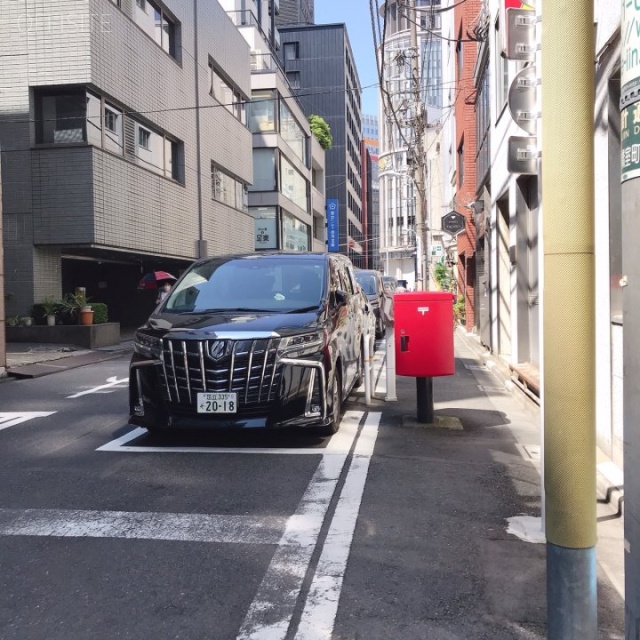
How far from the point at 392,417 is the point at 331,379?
1.52 m

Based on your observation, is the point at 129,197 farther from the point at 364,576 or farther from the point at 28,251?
the point at 364,576

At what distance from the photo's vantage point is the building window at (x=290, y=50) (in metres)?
74.8

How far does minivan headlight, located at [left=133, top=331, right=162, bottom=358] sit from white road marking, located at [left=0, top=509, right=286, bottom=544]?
1857 millimetres

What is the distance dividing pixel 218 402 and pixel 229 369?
300mm

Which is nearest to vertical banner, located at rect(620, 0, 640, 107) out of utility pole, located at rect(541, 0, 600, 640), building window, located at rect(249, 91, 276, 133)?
utility pole, located at rect(541, 0, 600, 640)

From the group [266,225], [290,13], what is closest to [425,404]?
[266,225]

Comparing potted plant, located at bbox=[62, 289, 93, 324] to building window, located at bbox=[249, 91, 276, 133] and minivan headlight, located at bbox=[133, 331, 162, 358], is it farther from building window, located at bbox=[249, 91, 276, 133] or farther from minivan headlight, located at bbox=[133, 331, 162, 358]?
building window, located at bbox=[249, 91, 276, 133]

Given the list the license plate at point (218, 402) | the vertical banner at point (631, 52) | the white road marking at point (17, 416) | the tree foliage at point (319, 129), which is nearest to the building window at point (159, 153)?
the white road marking at point (17, 416)

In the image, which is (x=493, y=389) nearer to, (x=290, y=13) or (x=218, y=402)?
(x=218, y=402)

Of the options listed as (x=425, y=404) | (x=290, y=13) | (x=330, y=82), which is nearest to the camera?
(x=425, y=404)

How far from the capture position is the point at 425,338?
6945mm

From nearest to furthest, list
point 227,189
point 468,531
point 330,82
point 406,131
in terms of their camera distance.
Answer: point 468,531, point 227,189, point 406,131, point 330,82

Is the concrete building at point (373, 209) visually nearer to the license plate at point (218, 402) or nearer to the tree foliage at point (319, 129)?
the tree foliage at point (319, 129)

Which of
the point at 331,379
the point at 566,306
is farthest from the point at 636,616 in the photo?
the point at 331,379
